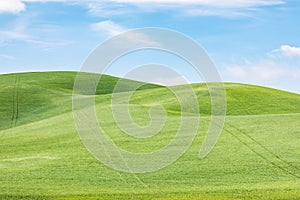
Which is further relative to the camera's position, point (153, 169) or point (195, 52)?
point (153, 169)

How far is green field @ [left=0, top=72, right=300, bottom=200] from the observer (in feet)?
77.0

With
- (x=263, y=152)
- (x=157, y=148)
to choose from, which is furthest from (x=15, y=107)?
(x=263, y=152)

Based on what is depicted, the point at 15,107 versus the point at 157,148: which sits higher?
the point at 15,107

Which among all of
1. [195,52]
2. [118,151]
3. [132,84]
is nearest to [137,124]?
[118,151]

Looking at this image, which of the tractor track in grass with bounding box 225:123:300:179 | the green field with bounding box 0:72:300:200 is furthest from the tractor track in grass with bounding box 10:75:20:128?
the tractor track in grass with bounding box 225:123:300:179

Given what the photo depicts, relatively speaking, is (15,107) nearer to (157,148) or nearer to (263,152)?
(157,148)

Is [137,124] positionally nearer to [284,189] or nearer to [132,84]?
[284,189]

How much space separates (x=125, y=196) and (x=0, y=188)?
19.1 ft

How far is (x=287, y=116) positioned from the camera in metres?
44.5

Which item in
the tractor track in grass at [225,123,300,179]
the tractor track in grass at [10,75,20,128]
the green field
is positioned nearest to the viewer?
the green field

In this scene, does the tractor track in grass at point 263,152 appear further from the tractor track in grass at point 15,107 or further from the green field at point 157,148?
the tractor track in grass at point 15,107

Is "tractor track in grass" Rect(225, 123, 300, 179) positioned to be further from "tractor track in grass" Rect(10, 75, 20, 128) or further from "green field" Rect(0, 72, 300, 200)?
"tractor track in grass" Rect(10, 75, 20, 128)

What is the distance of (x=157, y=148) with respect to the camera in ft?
110

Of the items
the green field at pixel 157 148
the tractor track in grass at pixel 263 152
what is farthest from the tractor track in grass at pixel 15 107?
the tractor track in grass at pixel 263 152
